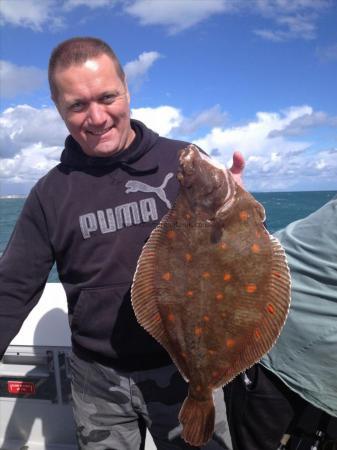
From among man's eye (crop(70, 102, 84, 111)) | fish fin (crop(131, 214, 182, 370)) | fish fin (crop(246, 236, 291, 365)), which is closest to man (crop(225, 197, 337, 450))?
fish fin (crop(246, 236, 291, 365))

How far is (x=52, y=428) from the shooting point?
4125 millimetres

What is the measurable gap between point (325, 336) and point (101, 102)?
1.81 m

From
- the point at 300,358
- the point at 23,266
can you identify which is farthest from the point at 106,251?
the point at 300,358

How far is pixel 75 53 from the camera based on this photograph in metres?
2.42

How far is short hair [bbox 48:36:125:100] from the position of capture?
240cm

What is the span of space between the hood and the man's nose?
268mm

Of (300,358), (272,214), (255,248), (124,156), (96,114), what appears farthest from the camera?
(272,214)

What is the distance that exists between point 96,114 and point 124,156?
1.08 feet

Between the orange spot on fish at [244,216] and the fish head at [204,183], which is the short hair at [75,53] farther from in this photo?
the orange spot on fish at [244,216]

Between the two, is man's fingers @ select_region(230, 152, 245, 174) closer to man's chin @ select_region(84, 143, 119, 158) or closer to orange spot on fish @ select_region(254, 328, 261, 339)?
man's chin @ select_region(84, 143, 119, 158)

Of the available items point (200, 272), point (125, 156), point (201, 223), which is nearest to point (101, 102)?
point (125, 156)

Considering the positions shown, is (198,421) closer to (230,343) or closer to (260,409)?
(230,343)

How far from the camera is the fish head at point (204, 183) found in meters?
2.16

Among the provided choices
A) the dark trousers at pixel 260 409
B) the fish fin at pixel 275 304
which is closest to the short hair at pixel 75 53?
the fish fin at pixel 275 304
